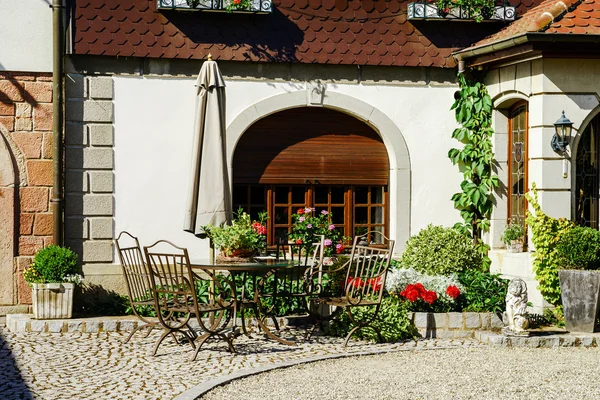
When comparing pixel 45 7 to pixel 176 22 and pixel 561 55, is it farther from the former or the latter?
pixel 561 55

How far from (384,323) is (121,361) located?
110 inches

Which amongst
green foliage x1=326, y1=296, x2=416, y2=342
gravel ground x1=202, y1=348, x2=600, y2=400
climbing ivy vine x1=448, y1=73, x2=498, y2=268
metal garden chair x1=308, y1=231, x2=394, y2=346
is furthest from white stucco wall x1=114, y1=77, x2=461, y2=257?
gravel ground x1=202, y1=348, x2=600, y2=400

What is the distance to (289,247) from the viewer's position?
12.2 metres

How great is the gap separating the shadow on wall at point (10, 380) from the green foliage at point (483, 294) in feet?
15.8

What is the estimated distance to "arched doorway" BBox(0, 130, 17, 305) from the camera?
37.4 feet

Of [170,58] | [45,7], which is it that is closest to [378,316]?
[170,58]

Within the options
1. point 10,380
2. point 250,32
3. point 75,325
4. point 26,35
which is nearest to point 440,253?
point 250,32

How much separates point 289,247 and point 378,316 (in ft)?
8.58

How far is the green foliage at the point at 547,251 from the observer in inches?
417

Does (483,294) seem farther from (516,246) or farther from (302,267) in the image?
(302,267)

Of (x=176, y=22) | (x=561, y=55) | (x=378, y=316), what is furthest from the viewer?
(x=176, y=22)

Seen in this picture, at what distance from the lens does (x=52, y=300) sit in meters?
10.7

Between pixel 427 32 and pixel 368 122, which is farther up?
pixel 427 32

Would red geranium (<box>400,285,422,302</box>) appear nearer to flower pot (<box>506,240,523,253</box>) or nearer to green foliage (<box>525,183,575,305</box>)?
green foliage (<box>525,183,575,305</box>)
